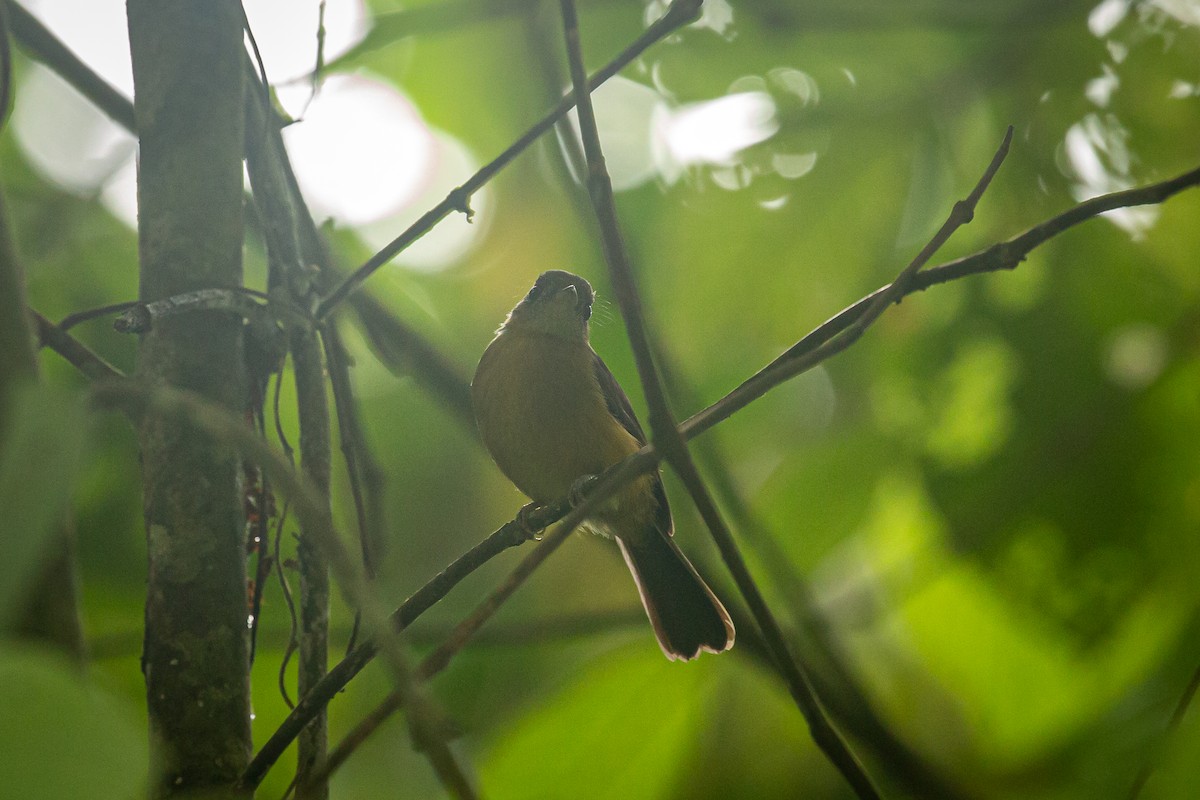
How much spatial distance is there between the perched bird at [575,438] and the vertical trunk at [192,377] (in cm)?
218

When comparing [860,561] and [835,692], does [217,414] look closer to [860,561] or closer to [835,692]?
[835,692]

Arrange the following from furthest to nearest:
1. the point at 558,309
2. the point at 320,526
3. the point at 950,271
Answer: the point at 558,309 → the point at 950,271 → the point at 320,526

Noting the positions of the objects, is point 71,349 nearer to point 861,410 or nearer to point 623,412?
point 861,410

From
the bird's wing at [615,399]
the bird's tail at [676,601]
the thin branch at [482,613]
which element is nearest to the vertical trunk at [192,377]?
the thin branch at [482,613]

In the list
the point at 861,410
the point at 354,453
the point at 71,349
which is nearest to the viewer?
the point at 71,349

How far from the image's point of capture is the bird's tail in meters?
3.91

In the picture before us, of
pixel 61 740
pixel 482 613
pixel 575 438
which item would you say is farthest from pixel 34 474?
pixel 575 438

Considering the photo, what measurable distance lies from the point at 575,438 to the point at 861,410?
1.21m

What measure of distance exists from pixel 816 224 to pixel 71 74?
2.42 metres

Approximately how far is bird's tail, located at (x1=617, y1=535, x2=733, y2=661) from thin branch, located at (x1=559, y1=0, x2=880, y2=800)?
5.90 feet

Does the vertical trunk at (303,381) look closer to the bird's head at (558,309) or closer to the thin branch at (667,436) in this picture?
the thin branch at (667,436)

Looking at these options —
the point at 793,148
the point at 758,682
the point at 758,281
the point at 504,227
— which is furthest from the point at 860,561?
the point at 504,227

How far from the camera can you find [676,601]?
14.9 ft

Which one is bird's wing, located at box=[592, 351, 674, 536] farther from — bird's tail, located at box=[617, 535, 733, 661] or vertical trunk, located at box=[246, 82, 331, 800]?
vertical trunk, located at box=[246, 82, 331, 800]
